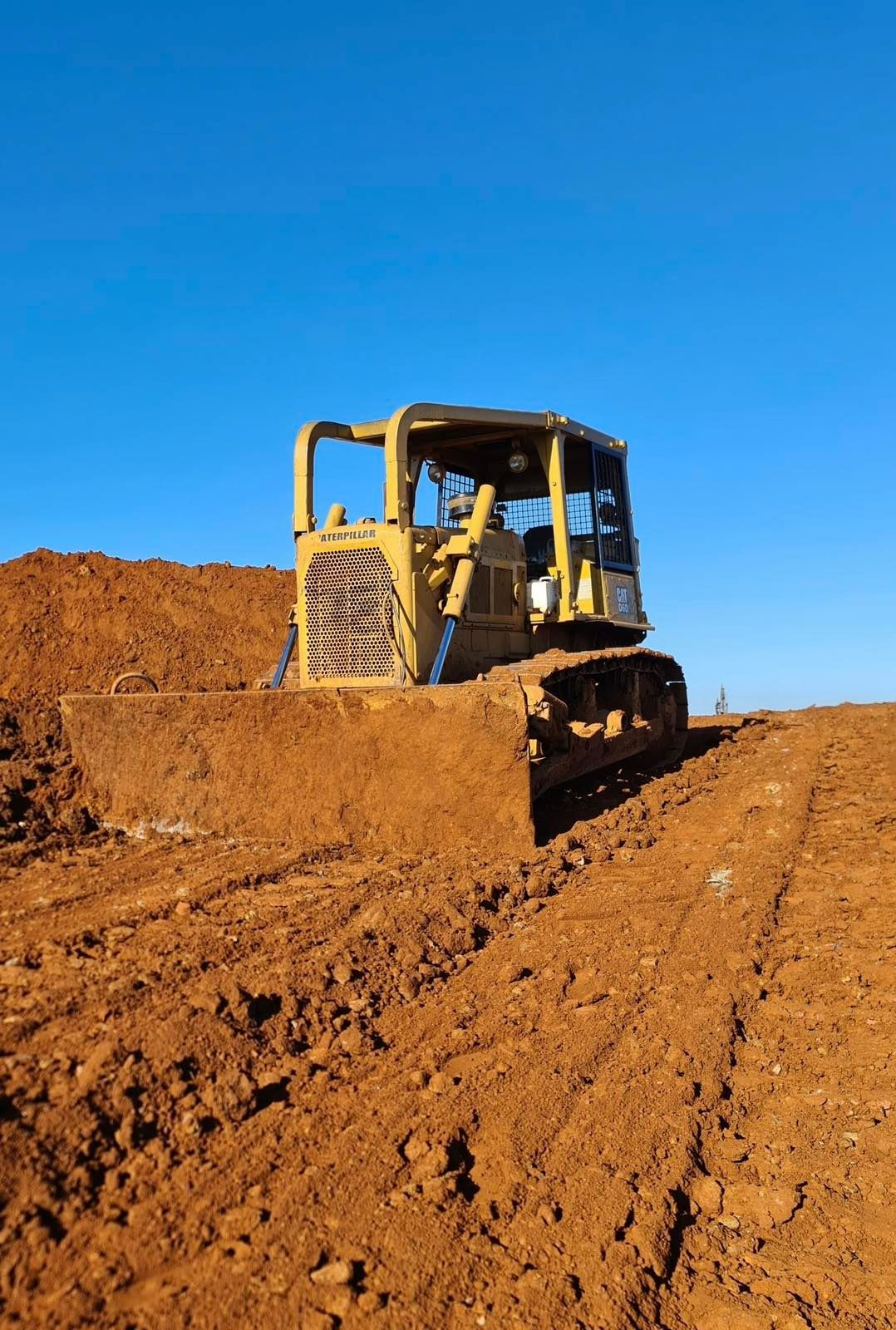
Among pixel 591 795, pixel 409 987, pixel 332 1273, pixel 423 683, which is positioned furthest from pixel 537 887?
pixel 332 1273

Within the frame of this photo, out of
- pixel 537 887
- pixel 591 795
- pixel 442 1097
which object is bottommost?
pixel 442 1097

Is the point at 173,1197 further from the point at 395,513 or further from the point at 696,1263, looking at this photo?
the point at 395,513

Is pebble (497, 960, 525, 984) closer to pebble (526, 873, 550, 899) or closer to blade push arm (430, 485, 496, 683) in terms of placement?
pebble (526, 873, 550, 899)

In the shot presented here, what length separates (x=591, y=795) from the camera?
27.7ft

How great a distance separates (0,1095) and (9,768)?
5199 mm

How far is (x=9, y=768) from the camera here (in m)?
7.60

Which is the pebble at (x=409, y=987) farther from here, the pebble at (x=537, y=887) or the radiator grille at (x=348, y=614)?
the radiator grille at (x=348, y=614)

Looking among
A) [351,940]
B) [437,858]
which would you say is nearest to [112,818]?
[437,858]

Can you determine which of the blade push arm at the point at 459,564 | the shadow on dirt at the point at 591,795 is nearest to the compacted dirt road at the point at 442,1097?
the shadow on dirt at the point at 591,795

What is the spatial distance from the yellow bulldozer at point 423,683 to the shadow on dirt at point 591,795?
311 mm

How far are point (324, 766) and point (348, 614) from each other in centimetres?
151

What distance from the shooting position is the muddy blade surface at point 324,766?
630cm

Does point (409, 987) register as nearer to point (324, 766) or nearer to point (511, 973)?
point (511, 973)

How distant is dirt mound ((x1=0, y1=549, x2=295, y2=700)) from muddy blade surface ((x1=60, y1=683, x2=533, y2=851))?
698 cm
